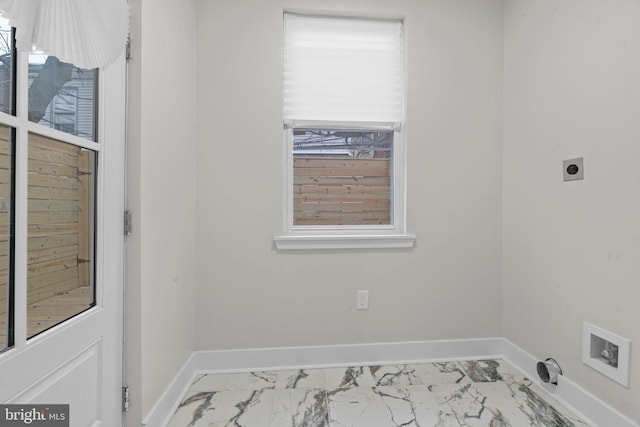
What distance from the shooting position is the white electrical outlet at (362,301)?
2.07 m

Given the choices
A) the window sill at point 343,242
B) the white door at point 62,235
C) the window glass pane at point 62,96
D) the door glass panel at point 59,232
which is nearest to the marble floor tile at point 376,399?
the white door at point 62,235

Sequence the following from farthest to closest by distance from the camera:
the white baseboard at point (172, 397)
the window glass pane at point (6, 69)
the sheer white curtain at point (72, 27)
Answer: the white baseboard at point (172, 397) < the window glass pane at point (6, 69) < the sheer white curtain at point (72, 27)

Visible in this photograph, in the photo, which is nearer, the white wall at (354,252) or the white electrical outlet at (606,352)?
the white electrical outlet at (606,352)

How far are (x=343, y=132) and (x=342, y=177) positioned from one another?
0.30 m

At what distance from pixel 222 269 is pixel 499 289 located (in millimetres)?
1837

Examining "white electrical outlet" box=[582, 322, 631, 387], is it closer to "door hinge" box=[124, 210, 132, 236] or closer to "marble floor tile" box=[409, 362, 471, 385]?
"marble floor tile" box=[409, 362, 471, 385]

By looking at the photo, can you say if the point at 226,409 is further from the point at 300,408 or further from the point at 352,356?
the point at 352,356

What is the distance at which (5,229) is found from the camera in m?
0.84

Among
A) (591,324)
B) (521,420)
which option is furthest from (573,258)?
(521,420)

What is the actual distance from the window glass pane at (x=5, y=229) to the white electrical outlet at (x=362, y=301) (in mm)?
1640

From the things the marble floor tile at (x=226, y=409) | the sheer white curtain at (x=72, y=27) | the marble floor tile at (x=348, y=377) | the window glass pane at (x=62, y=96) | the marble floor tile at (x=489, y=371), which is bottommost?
the marble floor tile at (x=226, y=409)

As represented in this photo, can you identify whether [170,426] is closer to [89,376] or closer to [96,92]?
[89,376]

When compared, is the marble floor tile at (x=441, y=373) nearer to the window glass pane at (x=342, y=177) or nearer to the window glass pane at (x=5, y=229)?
the window glass pane at (x=342, y=177)

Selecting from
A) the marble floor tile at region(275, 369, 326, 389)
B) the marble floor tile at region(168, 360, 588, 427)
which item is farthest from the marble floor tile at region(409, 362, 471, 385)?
the marble floor tile at region(275, 369, 326, 389)
